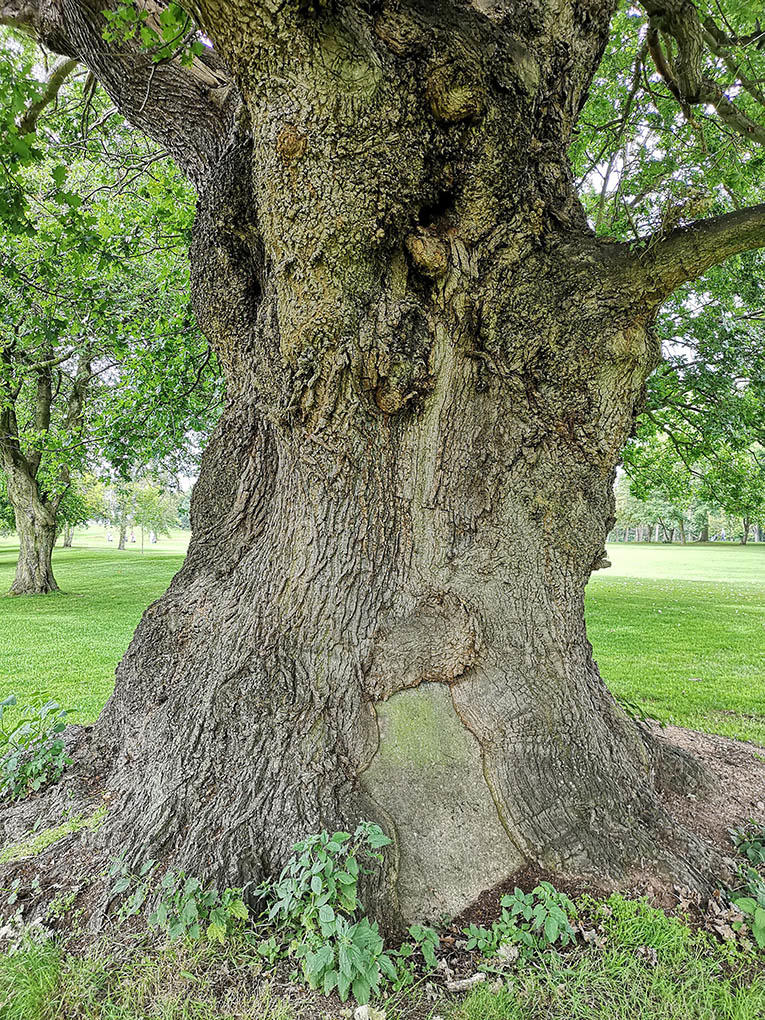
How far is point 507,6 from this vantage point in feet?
9.76

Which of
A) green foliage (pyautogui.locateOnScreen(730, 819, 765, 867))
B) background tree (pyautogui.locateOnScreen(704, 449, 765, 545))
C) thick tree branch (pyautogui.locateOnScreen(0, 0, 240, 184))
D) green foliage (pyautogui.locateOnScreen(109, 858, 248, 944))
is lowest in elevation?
green foliage (pyautogui.locateOnScreen(730, 819, 765, 867))

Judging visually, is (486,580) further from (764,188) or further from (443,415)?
(764,188)

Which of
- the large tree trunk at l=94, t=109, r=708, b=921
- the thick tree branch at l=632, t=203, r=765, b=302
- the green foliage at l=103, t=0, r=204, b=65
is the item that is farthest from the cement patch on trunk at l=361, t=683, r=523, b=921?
the green foliage at l=103, t=0, r=204, b=65

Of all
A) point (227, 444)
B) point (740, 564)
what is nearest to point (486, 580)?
point (227, 444)

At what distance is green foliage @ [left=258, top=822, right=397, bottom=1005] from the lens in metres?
1.96

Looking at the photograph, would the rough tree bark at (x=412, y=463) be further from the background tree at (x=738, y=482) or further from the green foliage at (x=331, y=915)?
the background tree at (x=738, y=482)

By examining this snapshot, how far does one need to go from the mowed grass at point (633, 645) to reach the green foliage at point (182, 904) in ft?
5.77

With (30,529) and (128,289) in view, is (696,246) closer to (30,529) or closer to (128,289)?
(128,289)

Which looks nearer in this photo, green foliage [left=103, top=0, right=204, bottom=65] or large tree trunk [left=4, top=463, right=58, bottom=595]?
green foliage [left=103, top=0, right=204, bottom=65]

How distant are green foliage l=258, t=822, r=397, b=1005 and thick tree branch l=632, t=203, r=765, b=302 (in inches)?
108

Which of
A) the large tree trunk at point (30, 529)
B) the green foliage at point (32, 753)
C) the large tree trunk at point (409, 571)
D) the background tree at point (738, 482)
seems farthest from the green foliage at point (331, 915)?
the large tree trunk at point (30, 529)

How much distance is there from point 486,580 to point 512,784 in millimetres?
925

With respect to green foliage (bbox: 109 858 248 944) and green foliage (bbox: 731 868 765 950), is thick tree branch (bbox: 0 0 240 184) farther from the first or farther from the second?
green foliage (bbox: 731 868 765 950)

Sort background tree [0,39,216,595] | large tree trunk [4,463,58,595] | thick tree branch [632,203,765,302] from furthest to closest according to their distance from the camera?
large tree trunk [4,463,58,595] < background tree [0,39,216,595] < thick tree branch [632,203,765,302]
